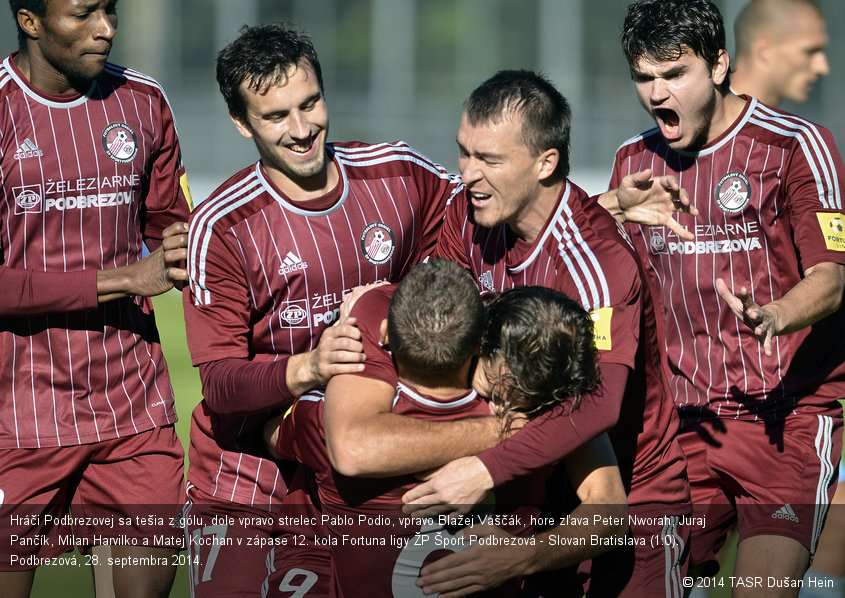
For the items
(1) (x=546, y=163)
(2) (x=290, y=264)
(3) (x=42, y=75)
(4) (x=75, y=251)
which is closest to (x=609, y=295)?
(1) (x=546, y=163)

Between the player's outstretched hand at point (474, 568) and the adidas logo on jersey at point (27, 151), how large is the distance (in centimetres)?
248

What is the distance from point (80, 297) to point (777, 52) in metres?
3.86

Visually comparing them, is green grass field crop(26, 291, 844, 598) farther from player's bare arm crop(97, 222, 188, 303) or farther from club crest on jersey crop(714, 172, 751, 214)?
club crest on jersey crop(714, 172, 751, 214)

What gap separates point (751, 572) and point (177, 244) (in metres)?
2.68

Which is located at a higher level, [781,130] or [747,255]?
[781,130]

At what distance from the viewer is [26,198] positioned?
4.64 meters

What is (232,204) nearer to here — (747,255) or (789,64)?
(747,255)

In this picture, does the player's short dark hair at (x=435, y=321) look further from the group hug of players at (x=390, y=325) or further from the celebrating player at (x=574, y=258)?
the celebrating player at (x=574, y=258)

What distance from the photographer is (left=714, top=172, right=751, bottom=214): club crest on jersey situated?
15.2ft

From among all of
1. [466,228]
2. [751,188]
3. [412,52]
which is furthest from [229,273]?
[412,52]

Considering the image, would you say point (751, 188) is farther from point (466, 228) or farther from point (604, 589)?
point (604, 589)

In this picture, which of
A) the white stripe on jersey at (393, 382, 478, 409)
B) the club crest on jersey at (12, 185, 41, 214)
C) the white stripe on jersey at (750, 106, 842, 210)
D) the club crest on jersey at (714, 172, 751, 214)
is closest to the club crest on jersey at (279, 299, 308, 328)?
the white stripe on jersey at (393, 382, 478, 409)

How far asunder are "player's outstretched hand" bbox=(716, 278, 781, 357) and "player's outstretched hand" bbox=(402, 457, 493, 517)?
1.19 m

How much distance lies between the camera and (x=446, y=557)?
361cm
